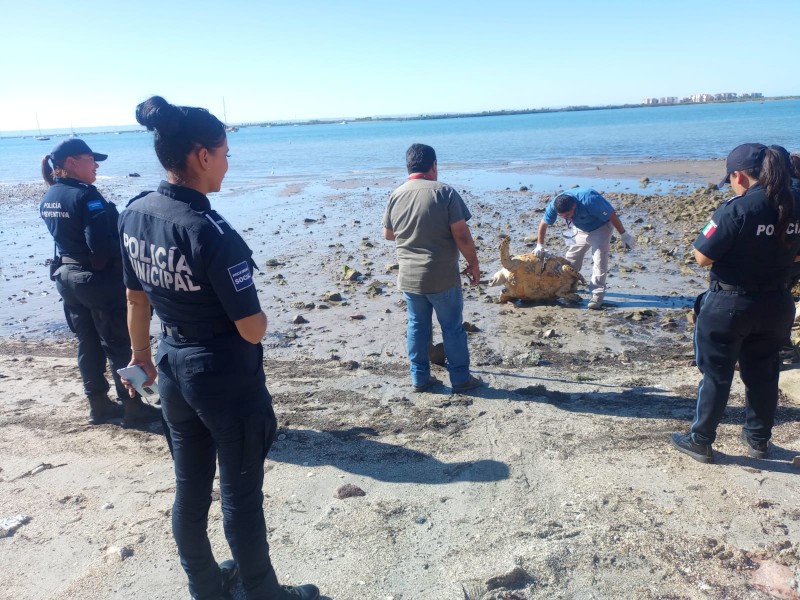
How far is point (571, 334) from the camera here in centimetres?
772

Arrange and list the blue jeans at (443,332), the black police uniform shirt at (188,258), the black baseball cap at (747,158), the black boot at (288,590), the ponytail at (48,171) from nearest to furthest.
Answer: the black police uniform shirt at (188,258)
the black boot at (288,590)
the black baseball cap at (747,158)
the ponytail at (48,171)
the blue jeans at (443,332)

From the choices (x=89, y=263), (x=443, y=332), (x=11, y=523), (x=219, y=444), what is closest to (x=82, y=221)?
(x=89, y=263)

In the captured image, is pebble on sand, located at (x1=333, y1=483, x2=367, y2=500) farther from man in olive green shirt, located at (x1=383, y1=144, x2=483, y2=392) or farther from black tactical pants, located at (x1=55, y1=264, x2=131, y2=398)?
black tactical pants, located at (x1=55, y1=264, x2=131, y2=398)

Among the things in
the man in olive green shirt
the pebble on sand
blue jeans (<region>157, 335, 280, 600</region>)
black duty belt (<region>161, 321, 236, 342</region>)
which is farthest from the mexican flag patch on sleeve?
black duty belt (<region>161, 321, 236, 342</region>)

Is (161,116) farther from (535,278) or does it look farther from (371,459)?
(535,278)

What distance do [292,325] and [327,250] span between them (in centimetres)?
530

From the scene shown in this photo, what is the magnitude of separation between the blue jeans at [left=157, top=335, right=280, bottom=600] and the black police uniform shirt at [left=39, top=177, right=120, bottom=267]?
2.63m

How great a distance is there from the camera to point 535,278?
8938 mm

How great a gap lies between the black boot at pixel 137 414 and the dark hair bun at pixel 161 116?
351cm

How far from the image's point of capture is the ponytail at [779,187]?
147 inches

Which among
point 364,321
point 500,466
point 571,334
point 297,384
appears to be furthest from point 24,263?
point 500,466

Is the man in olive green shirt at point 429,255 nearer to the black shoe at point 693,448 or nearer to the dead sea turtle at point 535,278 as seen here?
the black shoe at point 693,448

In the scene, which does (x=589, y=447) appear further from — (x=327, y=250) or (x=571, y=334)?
(x=327, y=250)

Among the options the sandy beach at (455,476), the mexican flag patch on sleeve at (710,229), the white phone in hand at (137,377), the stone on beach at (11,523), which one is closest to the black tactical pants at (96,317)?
the sandy beach at (455,476)
